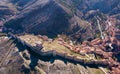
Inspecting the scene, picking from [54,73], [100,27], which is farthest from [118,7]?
[54,73]

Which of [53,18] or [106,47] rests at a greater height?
[53,18]

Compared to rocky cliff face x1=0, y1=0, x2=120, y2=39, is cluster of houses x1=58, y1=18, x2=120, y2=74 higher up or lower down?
lower down

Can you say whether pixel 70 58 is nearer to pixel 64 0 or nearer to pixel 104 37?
pixel 104 37

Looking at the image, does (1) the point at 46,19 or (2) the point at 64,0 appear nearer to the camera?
(1) the point at 46,19

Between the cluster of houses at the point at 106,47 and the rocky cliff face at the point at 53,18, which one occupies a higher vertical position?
the rocky cliff face at the point at 53,18

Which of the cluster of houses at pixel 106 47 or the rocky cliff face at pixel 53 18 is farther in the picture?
the rocky cliff face at pixel 53 18

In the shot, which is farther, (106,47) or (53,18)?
(53,18)

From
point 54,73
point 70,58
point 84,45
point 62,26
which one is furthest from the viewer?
point 62,26

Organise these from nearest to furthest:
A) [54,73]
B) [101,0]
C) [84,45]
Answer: [54,73]
[84,45]
[101,0]

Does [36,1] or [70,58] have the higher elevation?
[36,1]

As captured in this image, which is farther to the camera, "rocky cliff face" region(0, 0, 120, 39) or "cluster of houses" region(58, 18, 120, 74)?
"rocky cliff face" region(0, 0, 120, 39)

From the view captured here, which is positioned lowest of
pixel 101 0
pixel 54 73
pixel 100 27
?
pixel 54 73
